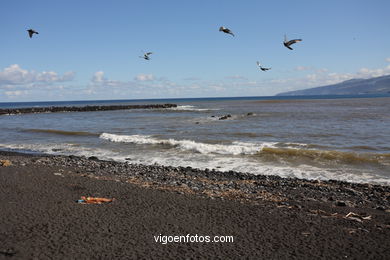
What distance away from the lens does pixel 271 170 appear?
13.5 meters

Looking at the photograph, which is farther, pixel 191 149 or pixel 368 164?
pixel 191 149

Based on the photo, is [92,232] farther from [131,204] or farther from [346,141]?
[346,141]

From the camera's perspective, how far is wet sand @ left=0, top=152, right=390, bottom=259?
18.8ft

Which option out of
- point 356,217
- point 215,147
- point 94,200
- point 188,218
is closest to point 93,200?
point 94,200

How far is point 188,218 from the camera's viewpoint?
7.18m

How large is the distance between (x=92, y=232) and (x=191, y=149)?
496 inches

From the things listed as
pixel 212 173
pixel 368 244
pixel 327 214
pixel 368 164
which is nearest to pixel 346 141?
pixel 368 164

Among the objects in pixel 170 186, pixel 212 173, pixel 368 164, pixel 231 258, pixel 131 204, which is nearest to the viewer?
pixel 231 258

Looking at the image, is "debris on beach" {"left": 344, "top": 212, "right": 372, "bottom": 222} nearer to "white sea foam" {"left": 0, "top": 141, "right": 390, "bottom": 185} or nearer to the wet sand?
the wet sand

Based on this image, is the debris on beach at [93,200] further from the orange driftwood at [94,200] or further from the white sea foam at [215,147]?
the white sea foam at [215,147]

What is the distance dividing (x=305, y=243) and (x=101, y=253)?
11.9 ft

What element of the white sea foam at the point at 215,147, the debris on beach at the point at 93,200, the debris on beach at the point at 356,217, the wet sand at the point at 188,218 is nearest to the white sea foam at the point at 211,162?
the white sea foam at the point at 215,147

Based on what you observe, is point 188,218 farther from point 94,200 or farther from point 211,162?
point 211,162

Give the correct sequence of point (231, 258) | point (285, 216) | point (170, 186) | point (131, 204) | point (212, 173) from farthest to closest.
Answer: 1. point (212, 173)
2. point (170, 186)
3. point (131, 204)
4. point (285, 216)
5. point (231, 258)
